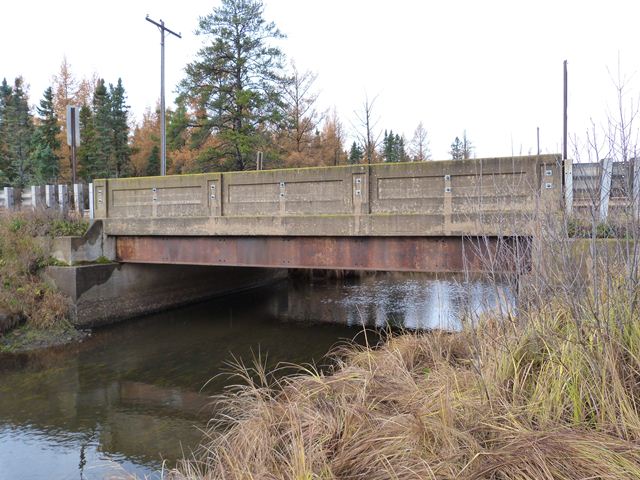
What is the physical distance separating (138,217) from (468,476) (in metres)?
12.8

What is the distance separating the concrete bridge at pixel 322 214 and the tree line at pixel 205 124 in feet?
22.7

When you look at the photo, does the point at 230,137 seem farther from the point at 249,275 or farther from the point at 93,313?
the point at 93,313

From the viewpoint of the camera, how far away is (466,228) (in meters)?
9.95

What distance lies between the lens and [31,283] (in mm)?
12984

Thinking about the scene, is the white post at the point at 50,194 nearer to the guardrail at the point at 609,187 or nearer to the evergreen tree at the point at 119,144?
the guardrail at the point at 609,187

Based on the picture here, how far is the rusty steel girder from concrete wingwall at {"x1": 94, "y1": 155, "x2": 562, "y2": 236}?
1.05ft

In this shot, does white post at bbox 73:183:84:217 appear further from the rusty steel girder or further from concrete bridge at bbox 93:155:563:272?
the rusty steel girder

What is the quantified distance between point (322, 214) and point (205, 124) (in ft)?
58.2

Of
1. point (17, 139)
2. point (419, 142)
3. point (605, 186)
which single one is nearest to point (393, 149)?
point (419, 142)

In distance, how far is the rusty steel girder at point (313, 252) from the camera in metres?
10.2

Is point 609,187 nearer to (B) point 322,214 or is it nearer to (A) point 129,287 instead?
(B) point 322,214

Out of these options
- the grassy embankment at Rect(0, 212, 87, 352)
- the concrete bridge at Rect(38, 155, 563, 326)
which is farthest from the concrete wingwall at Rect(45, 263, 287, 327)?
the grassy embankment at Rect(0, 212, 87, 352)

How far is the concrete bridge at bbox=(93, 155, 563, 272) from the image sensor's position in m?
9.80

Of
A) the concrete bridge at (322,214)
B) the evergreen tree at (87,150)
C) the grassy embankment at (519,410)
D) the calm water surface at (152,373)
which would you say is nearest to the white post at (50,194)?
the concrete bridge at (322,214)
